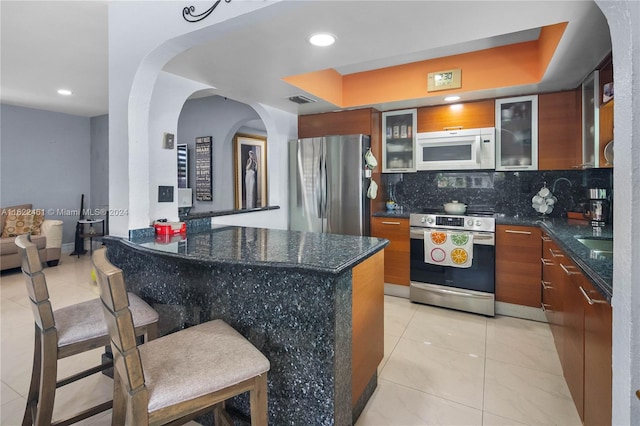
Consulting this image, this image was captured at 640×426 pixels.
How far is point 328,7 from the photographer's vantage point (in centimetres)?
175

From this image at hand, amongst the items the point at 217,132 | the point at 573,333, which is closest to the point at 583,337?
the point at 573,333

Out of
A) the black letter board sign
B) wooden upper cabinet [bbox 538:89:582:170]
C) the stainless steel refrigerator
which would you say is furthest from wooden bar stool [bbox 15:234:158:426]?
the black letter board sign

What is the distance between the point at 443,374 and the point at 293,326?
4.40ft

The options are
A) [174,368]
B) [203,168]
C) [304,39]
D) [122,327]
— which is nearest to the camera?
[122,327]

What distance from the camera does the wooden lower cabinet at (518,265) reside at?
3.05 metres

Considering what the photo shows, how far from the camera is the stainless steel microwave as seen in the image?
3365mm

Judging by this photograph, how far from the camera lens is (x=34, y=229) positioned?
5.03 m

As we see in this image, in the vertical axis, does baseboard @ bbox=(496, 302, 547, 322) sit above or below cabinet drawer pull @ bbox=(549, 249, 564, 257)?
below

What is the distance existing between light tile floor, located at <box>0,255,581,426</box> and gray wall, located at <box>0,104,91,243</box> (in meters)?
2.88

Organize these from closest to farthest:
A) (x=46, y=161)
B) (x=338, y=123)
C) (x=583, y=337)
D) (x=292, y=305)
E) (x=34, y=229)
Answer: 1. (x=292, y=305)
2. (x=583, y=337)
3. (x=338, y=123)
4. (x=34, y=229)
5. (x=46, y=161)

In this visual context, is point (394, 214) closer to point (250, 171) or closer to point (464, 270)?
point (464, 270)

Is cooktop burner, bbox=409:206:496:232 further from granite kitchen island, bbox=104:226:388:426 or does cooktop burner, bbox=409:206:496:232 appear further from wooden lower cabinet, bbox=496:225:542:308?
granite kitchen island, bbox=104:226:388:426

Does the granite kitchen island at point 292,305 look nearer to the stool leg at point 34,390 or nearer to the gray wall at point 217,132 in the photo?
the stool leg at point 34,390

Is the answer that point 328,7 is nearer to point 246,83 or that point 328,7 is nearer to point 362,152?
point 246,83
